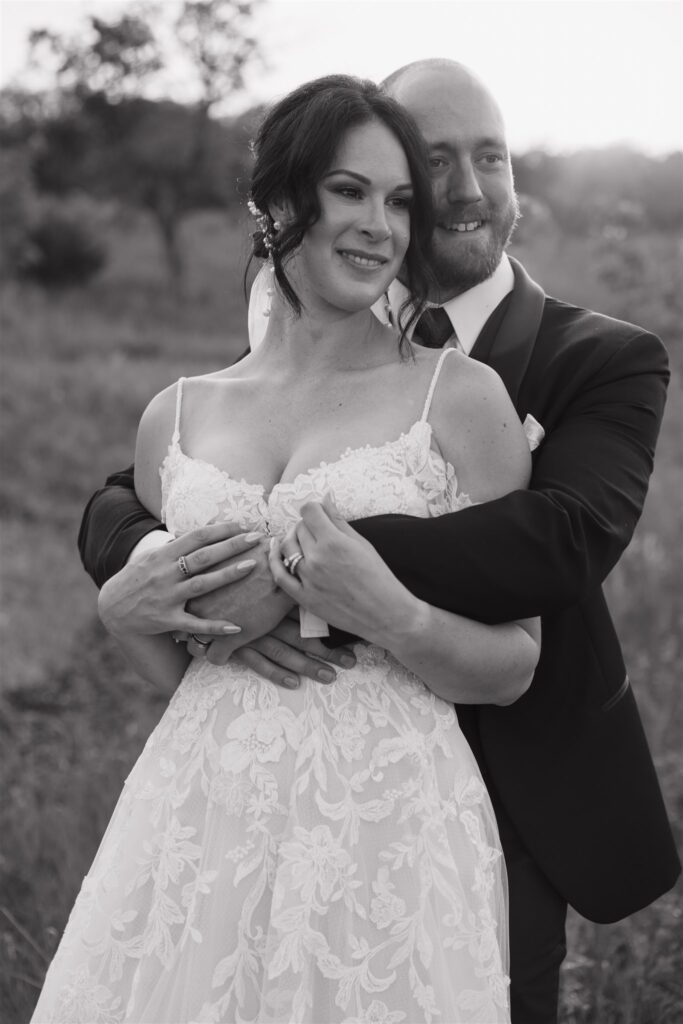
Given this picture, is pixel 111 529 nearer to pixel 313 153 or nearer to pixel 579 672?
pixel 313 153

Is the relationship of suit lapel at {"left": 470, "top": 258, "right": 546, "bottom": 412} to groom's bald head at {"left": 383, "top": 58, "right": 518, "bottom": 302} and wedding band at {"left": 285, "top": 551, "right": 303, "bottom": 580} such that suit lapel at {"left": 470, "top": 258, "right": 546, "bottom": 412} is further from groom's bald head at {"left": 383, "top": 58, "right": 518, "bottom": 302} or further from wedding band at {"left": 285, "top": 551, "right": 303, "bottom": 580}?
wedding band at {"left": 285, "top": 551, "right": 303, "bottom": 580}

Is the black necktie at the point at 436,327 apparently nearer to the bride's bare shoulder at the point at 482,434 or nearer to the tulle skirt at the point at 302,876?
the bride's bare shoulder at the point at 482,434

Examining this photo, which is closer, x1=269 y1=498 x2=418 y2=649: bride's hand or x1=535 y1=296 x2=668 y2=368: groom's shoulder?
x1=269 y1=498 x2=418 y2=649: bride's hand

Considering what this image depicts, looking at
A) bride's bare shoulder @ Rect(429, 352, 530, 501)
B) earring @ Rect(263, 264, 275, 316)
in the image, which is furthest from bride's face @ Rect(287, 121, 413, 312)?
bride's bare shoulder @ Rect(429, 352, 530, 501)

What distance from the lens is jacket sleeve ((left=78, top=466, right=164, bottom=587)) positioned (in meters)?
2.86

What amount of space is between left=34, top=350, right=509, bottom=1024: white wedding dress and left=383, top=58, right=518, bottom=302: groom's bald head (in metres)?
0.66

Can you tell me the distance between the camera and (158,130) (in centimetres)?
2514

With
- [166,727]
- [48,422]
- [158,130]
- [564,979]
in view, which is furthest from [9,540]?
[158,130]

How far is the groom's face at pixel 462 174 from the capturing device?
3.03m

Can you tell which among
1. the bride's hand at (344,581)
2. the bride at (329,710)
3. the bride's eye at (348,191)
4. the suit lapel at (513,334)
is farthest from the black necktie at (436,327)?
the bride's hand at (344,581)

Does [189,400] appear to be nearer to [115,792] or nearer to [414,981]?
[414,981]

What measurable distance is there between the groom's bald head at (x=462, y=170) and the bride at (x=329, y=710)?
0.75 ft

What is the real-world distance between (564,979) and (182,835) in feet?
7.05

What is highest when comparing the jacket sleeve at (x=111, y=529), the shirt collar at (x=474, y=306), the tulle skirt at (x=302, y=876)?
the shirt collar at (x=474, y=306)
